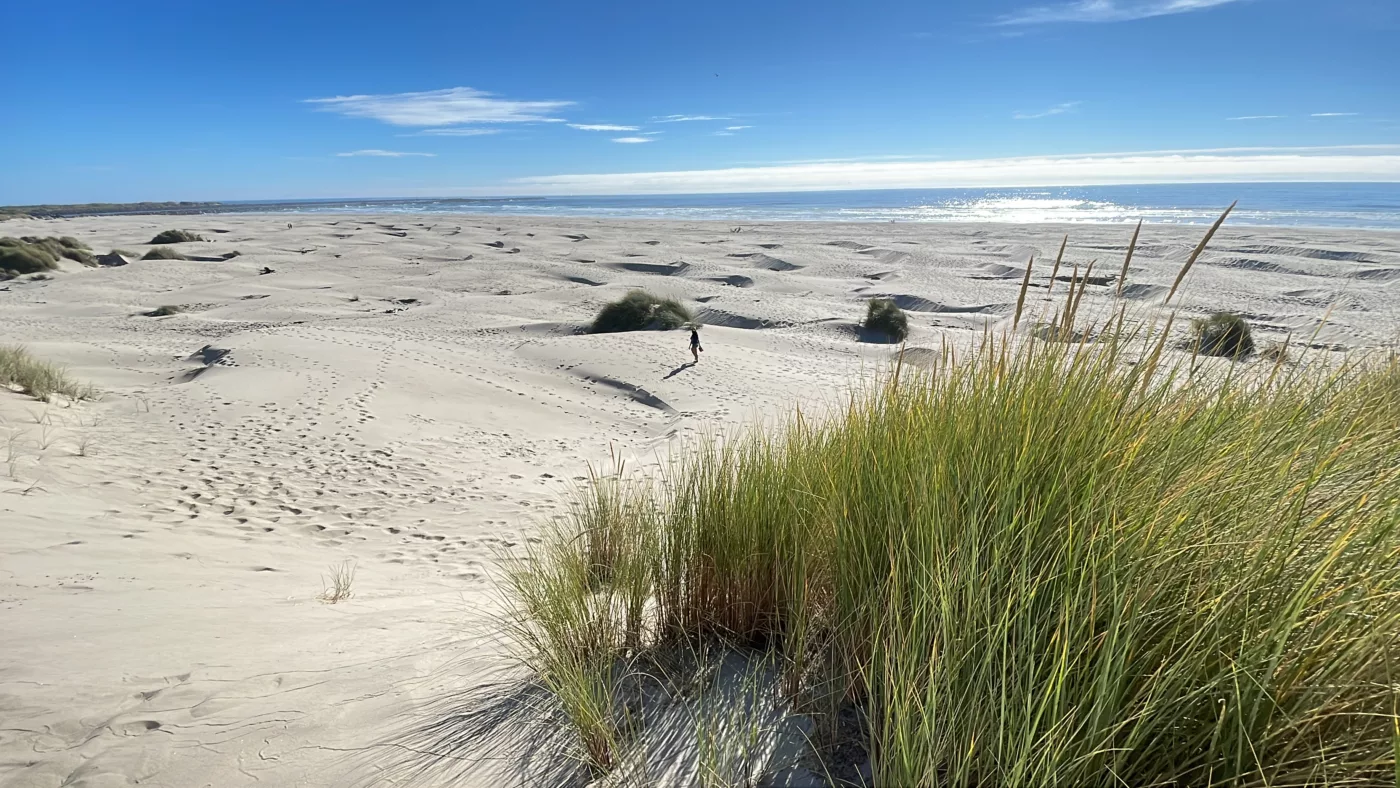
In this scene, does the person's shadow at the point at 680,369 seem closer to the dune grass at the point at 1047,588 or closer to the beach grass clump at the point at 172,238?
the dune grass at the point at 1047,588

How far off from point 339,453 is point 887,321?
1062 centimetres

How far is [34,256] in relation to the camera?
21.3 m

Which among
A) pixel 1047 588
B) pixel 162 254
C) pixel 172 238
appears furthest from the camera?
pixel 172 238

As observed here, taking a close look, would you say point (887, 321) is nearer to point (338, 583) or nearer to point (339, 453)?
point (339, 453)

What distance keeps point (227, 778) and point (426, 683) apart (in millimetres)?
735

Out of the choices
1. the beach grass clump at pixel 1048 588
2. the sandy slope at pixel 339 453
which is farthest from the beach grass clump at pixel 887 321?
the beach grass clump at pixel 1048 588

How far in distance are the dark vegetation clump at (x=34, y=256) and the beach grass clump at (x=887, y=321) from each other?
22931 millimetres

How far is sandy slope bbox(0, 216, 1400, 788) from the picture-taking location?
2.62 m

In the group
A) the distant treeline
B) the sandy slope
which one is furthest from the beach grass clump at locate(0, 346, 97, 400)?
the distant treeline

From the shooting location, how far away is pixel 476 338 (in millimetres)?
14156

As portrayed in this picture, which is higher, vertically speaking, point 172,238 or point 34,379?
point 172,238

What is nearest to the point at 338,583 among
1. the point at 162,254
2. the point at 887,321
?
the point at 887,321

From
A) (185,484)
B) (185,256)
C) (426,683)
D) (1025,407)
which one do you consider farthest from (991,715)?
(185,256)

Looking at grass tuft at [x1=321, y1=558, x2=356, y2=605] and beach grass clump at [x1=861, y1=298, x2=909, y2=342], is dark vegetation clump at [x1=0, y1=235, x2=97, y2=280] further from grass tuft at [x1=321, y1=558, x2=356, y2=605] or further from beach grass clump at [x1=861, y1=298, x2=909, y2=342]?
beach grass clump at [x1=861, y1=298, x2=909, y2=342]
